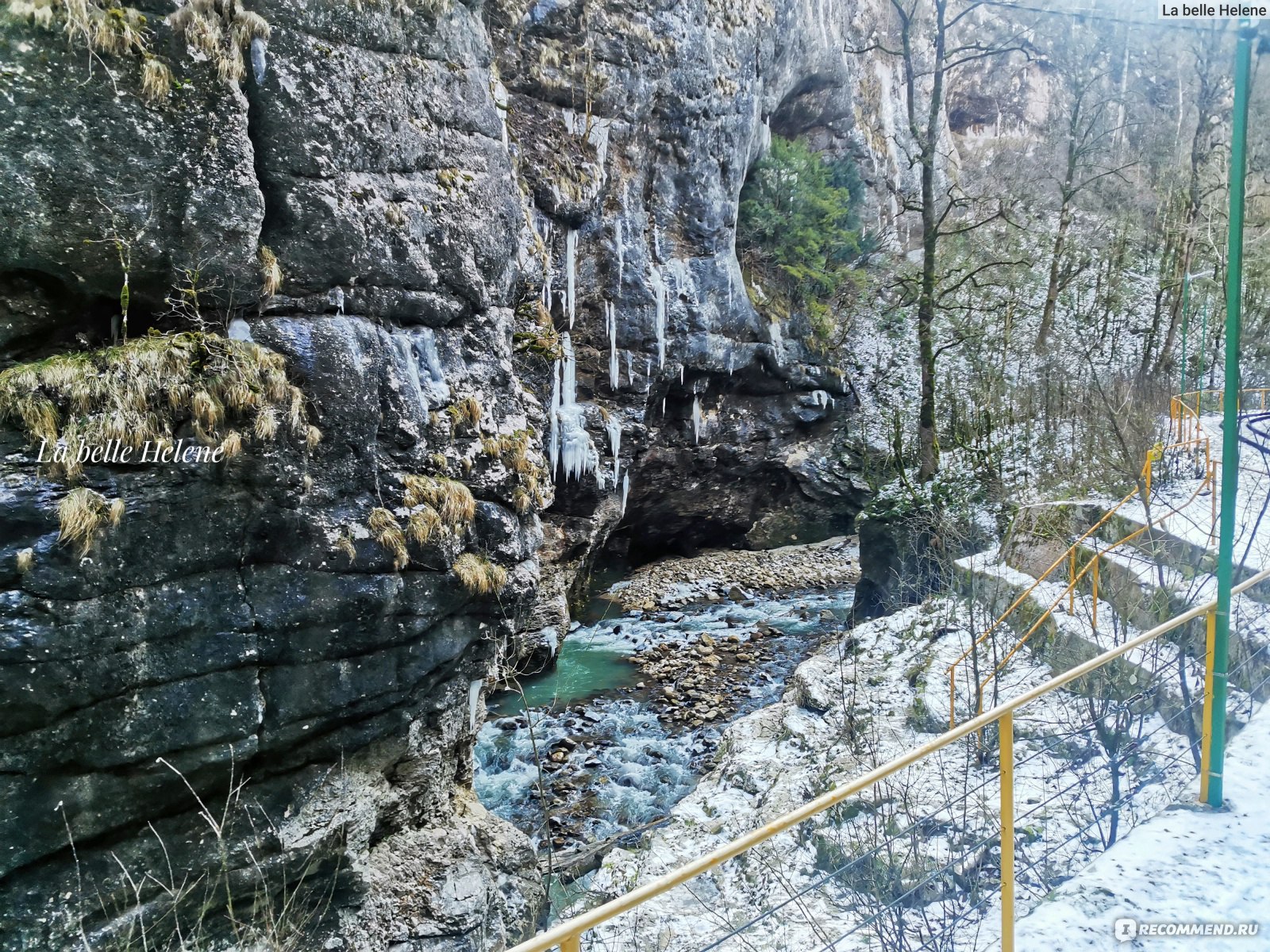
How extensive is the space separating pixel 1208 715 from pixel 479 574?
593 cm

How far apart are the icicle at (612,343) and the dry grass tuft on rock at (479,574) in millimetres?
8291

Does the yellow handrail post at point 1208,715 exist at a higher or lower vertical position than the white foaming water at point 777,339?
lower

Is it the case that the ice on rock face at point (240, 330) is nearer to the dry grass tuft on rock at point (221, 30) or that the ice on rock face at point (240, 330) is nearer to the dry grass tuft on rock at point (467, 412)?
the dry grass tuft on rock at point (221, 30)

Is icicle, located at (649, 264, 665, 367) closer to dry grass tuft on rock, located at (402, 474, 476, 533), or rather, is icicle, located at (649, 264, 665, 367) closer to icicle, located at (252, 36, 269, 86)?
dry grass tuft on rock, located at (402, 474, 476, 533)

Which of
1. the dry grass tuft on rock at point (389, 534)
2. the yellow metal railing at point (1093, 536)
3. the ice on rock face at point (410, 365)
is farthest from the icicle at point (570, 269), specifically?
the yellow metal railing at point (1093, 536)

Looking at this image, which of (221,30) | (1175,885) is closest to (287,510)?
(221,30)

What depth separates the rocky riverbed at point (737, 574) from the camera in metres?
18.0

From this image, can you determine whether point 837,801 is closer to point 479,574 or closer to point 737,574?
point 479,574

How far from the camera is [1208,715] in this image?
3676 millimetres

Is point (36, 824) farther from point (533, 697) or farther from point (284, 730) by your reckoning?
point (533, 697)

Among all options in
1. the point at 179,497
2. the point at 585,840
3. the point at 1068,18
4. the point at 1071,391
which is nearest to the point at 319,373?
the point at 179,497

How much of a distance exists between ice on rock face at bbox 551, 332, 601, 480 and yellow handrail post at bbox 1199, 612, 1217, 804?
11141 mm

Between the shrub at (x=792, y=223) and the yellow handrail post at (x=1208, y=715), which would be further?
the shrub at (x=792, y=223)

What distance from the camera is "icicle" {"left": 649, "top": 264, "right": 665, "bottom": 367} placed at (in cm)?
1589
